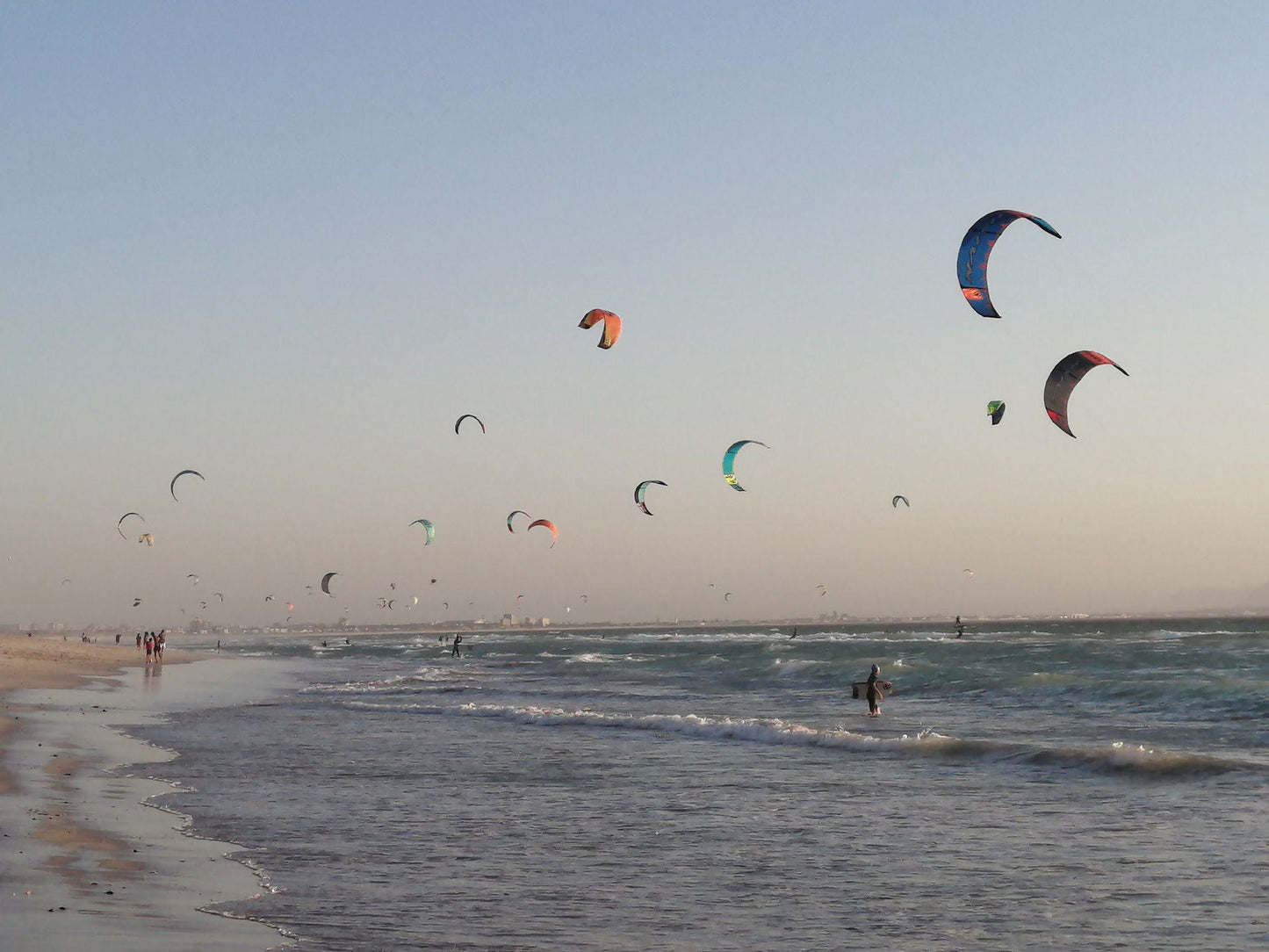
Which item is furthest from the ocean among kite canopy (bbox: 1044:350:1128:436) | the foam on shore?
kite canopy (bbox: 1044:350:1128:436)

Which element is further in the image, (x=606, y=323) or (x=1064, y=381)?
(x=606, y=323)

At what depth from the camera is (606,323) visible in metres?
32.1

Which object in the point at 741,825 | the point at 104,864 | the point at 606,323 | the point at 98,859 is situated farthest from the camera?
the point at 606,323

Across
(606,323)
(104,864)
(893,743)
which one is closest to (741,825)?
(104,864)

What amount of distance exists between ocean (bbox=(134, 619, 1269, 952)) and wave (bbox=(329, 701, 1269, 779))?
7cm

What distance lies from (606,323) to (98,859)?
23.8 m

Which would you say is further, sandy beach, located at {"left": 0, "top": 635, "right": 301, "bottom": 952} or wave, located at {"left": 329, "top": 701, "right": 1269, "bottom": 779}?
wave, located at {"left": 329, "top": 701, "right": 1269, "bottom": 779}

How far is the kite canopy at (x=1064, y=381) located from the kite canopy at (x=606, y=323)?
1347 cm

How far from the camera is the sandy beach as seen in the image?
24.5 feet

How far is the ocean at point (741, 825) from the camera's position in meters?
8.20

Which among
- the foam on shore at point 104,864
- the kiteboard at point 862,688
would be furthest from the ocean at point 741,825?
the kiteboard at point 862,688

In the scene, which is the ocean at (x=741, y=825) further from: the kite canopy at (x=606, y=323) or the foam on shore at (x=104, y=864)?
the kite canopy at (x=606, y=323)

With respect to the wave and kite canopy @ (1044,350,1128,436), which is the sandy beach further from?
kite canopy @ (1044,350,1128,436)

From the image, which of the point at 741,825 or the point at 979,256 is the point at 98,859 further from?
the point at 979,256
